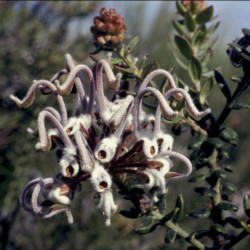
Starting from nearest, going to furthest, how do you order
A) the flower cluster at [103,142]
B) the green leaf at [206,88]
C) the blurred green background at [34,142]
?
the flower cluster at [103,142]
the green leaf at [206,88]
the blurred green background at [34,142]

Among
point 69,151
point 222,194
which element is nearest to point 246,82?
→ point 222,194

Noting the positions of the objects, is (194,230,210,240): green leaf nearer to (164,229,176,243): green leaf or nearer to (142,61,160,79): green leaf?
(164,229,176,243): green leaf

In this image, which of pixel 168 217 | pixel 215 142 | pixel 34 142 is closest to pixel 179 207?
pixel 168 217

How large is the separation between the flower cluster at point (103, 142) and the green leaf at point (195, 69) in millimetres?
124

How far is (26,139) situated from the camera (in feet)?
4.67

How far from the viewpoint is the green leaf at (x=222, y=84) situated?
61 centimetres

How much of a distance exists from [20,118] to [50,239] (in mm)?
524

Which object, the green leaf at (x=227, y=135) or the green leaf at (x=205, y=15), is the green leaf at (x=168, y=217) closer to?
the green leaf at (x=227, y=135)

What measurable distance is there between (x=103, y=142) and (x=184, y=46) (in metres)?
0.27

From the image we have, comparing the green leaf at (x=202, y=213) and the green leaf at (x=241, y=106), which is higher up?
the green leaf at (x=241, y=106)

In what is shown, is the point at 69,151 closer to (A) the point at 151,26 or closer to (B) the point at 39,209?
(B) the point at 39,209

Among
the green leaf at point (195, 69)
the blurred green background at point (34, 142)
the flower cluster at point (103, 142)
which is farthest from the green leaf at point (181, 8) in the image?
the blurred green background at point (34, 142)

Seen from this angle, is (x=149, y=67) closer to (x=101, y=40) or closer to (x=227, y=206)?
(x=101, y=40)

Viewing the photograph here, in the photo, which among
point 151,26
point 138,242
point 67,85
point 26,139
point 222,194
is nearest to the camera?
point 67,85
